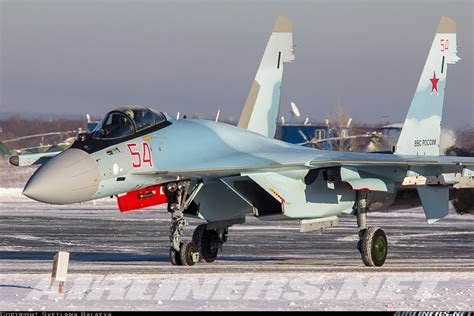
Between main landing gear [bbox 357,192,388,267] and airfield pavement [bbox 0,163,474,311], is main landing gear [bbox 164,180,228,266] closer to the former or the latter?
airfield pavement [bbox 0,163,474,311]

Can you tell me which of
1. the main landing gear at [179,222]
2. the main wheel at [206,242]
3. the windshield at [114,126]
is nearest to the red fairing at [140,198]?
the main landing gear at [179,222]

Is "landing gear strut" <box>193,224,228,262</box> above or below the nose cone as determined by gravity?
below

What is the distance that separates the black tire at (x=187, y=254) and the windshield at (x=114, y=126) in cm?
245

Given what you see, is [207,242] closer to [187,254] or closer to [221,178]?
[187,254]

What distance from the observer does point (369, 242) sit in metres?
21.3

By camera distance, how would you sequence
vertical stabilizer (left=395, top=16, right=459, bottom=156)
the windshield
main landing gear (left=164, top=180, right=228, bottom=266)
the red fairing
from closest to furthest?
the windshield, the red fairing, main landing gear (left=164, top=180, right=228, bottom=266), vertical stabilizer (left=395, top=16, right=459, bottom=156)

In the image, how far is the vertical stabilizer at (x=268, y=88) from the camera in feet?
88.5

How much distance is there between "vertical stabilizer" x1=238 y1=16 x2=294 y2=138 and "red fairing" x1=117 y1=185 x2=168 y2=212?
662 centimetres

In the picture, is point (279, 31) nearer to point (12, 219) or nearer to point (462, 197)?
point (462, 197)

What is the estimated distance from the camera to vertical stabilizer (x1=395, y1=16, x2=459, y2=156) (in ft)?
81.1

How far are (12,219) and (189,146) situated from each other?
1960 cm

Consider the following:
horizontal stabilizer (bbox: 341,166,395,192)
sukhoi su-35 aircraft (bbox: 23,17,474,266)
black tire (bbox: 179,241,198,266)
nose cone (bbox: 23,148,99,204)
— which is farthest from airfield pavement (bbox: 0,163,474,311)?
horizontal stabilizer (bbox: 341,166,395,192)

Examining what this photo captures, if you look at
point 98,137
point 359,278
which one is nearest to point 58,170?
point 98,137

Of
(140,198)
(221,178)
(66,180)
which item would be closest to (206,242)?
(221,178)
